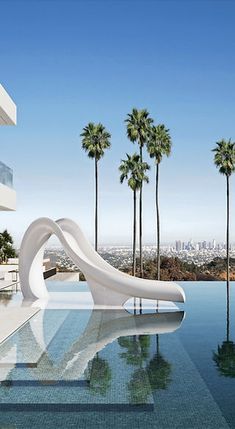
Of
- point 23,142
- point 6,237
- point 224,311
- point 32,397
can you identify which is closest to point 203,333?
point 224,311

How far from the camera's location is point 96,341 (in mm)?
13219

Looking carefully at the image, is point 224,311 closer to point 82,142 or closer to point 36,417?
point 36,417

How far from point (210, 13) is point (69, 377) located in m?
25.3

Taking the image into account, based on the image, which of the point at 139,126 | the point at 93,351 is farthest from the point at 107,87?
the point at 93,351

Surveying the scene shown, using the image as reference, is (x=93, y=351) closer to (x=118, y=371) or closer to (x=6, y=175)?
(x=118, y=371)

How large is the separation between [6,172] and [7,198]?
1.43m

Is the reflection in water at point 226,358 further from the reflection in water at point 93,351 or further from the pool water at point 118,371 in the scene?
the reflection in water at point 93,351

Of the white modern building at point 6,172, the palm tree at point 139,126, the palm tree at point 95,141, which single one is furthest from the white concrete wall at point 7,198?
the palm tree at point 139,126

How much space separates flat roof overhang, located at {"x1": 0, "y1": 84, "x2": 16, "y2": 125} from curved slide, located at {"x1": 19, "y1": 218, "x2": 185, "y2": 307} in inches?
226

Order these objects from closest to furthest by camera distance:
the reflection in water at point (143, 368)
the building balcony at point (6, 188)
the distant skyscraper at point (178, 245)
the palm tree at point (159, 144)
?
the reflection in water at point (143, 368) < the building balcony at point (6, 188) < the palm tree at point (159, 144) < the distant skyscraper at point (178, 245)

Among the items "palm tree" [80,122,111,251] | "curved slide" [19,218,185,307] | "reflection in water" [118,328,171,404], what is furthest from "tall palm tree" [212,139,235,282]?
"reflection in water" [118,328,171,404]

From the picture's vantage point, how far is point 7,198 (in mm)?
22438

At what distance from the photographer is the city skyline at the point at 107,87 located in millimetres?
30688

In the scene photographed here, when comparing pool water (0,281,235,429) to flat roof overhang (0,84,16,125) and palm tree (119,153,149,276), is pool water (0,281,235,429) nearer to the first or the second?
flat roof overhang (0,84,16,125)
